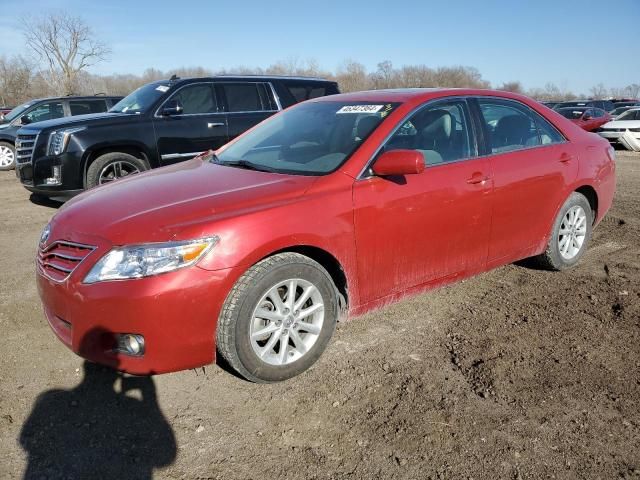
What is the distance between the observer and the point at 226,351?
2785mm

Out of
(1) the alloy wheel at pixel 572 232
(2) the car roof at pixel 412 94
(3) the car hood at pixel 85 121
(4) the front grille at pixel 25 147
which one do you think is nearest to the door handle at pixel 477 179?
(2) the car roof at pixel 412 94

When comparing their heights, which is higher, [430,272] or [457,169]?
[457,169]

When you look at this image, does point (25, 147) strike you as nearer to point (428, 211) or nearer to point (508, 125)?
point (428, 211)

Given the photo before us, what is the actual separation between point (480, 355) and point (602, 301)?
57.0 inches

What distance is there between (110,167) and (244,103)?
88.5 inches

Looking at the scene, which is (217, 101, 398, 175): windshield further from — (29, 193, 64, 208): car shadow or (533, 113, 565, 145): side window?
(29, 193, 64, 208): car shadow

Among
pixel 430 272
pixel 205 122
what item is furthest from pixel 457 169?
pixel 205 122

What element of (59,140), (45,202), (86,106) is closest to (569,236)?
(59,140)

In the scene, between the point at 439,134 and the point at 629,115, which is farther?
the point at 629,115

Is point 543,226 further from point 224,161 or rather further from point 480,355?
point 224,161

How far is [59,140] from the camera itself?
6.95 meters

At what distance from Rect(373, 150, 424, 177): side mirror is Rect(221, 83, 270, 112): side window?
5315mm

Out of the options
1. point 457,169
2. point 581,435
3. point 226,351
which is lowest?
point 581,435

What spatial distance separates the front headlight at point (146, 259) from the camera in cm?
259
